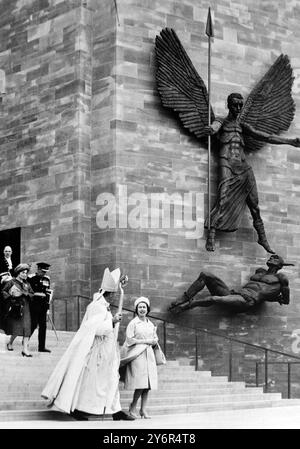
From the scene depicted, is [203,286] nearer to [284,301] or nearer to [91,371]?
[284,301]

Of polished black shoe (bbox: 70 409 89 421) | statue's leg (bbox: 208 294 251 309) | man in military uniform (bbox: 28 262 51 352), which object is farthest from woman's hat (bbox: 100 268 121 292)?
statue's leg (bbox: 208 294 251 309)

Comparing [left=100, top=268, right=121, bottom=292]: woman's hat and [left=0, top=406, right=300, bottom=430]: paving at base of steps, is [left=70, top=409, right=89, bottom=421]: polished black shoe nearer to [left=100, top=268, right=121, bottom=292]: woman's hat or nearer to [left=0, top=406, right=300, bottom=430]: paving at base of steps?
[left=0, top=406, right=300, bottom=430]: paving at base of steps

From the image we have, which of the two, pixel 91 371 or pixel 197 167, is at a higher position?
pixel 197 167

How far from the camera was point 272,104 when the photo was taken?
21.1 metres

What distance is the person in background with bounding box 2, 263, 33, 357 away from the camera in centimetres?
1584

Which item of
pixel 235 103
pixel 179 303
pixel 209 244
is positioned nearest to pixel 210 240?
pixel 209 244

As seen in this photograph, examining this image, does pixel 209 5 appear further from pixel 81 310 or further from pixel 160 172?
pixel 81 310

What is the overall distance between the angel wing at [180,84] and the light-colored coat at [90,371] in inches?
308

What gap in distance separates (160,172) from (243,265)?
A: 262cm

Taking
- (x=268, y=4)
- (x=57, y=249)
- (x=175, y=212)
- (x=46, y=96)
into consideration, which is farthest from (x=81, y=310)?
(x=268, y=4)

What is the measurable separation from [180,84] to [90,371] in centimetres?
880

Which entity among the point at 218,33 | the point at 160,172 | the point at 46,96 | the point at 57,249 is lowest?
the point at 57,249

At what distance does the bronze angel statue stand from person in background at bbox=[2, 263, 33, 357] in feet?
16.9

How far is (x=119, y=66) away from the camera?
19.9 metres
